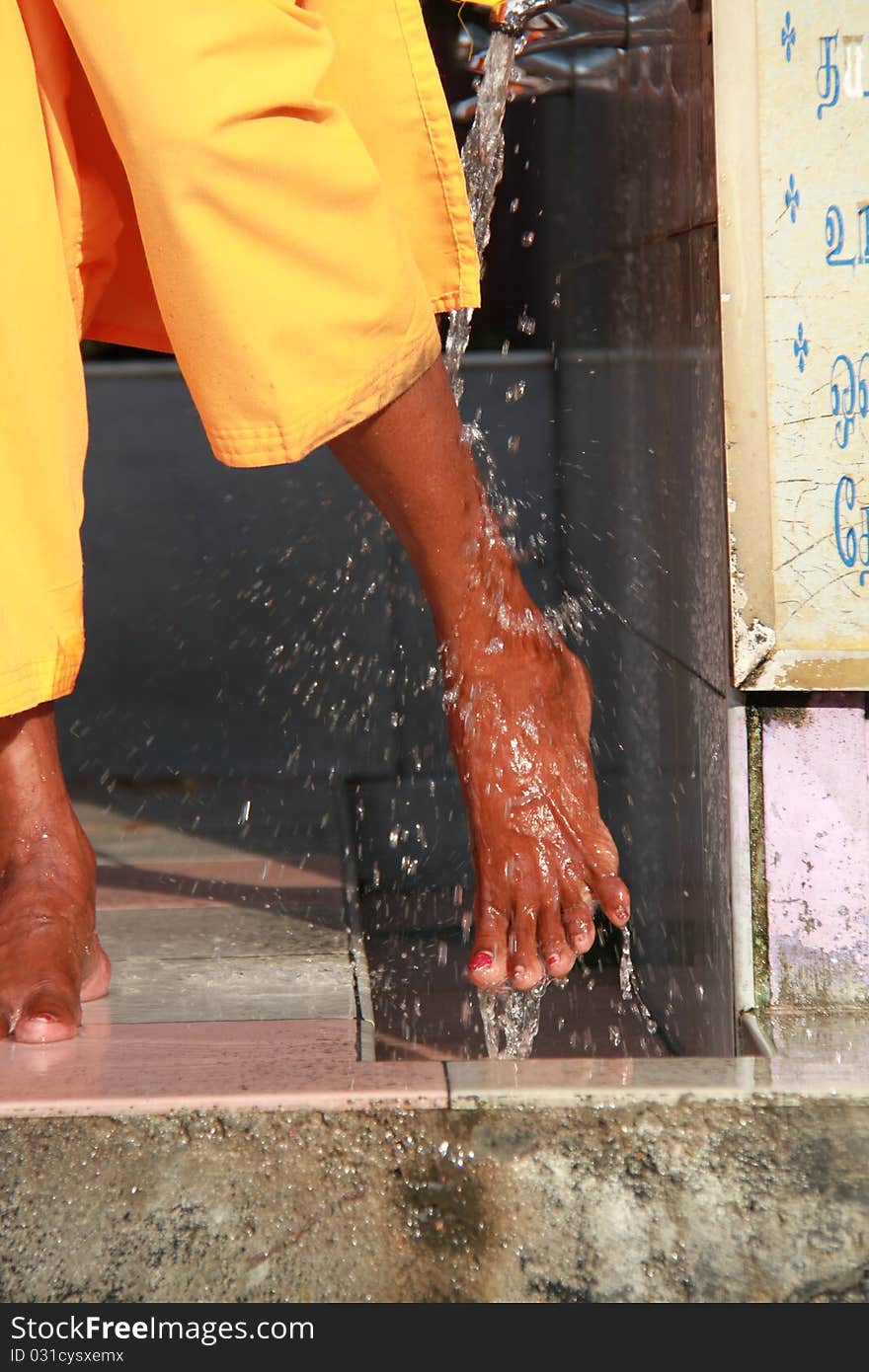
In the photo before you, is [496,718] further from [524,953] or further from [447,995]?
[447,995]

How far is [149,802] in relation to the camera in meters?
3.02

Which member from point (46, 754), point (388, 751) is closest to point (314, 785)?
point (388, 751)

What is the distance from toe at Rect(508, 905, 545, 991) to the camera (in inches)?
61.8

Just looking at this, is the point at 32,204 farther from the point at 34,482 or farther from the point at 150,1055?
the point at 150,1055

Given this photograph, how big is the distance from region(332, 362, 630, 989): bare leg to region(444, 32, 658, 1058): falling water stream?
0.35 feet

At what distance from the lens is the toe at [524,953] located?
1.57 m

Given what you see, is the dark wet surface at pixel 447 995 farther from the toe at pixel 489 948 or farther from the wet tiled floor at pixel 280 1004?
the toe at pixel 489 948

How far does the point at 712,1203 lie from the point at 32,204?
1143 mm

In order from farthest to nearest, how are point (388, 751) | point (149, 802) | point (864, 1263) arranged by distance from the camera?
point (388, 751) → point (149, 802) → point (864, 1263)

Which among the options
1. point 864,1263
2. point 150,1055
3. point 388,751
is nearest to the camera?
point 864,1263

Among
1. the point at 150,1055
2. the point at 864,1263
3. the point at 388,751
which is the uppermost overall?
the point at 388,751

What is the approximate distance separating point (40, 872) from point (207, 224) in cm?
72

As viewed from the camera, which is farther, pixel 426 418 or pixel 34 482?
pixel 426 418

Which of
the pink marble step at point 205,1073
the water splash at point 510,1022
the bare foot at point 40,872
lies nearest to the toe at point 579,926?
the pink marble step at point 205,1073
